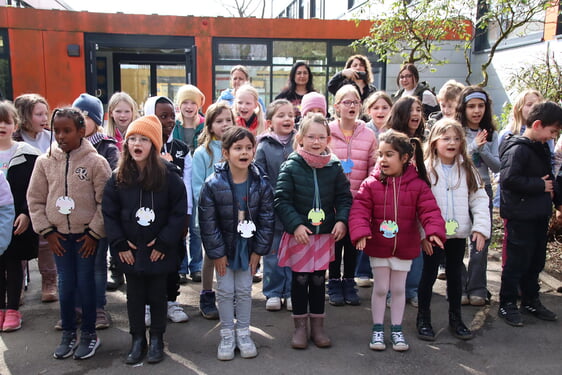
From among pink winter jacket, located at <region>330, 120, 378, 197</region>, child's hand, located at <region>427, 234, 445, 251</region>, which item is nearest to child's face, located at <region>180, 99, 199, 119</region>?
pink winter jacket, located at <region>330, 120, 378, 197</region>

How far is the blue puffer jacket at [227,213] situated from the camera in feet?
11.4

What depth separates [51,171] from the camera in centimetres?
346

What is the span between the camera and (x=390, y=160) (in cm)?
359

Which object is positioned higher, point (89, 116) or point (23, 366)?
point (89, 116)

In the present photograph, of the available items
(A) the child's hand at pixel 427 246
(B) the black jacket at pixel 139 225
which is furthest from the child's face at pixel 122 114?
(A) the child's hand at pixel 427 246

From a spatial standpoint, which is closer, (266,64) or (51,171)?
(51,171)

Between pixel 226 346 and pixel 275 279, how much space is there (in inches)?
40.8

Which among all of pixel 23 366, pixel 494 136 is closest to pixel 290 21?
pixel 494 136

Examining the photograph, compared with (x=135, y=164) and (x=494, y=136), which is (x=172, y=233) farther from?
(x=494, y=136)

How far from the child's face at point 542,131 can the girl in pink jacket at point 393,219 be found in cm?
114

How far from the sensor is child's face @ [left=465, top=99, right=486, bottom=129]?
14.3 ft

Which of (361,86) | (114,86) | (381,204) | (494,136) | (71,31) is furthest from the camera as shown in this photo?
(114,86)

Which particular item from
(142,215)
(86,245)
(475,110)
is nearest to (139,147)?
(142,215)

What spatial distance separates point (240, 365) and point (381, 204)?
4.90 ft
